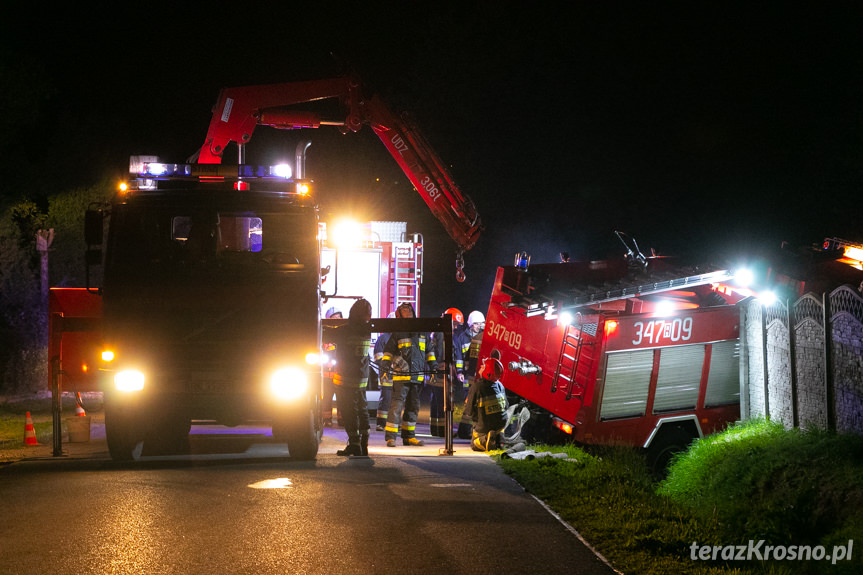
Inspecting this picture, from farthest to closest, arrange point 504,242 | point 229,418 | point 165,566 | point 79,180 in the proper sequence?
1. point 504,242
2. point 79,180
3. point 229,418
4. point 165,566

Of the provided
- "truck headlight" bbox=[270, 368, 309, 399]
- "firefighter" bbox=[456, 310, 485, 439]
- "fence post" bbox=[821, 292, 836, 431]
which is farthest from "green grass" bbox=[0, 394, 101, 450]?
"fence post" bbox=[821, 292, 836, 431]

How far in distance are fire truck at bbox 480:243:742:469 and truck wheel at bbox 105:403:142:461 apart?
4.84 metres

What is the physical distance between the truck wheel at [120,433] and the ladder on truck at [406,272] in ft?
22.4

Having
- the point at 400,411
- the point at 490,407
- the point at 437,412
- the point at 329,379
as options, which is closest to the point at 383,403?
the point at 437,412

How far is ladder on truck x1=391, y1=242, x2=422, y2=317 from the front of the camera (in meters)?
15.1

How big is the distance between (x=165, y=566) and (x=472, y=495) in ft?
9.10

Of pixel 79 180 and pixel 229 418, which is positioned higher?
pixel 79 180

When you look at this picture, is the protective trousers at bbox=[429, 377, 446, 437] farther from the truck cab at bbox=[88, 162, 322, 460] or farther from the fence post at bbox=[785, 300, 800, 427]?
the fence post at bbox=[785, 300, 800, 427]

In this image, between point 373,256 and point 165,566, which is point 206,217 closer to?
point 165,566

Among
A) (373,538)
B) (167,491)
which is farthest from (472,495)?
(167,491)

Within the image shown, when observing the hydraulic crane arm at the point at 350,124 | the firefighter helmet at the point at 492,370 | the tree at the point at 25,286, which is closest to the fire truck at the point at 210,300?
the firefighter helmet at the point at 492,370

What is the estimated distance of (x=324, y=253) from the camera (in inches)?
579

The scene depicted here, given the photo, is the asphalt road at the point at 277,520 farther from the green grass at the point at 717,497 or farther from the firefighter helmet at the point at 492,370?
the firefighter helmet at the point at 492,370

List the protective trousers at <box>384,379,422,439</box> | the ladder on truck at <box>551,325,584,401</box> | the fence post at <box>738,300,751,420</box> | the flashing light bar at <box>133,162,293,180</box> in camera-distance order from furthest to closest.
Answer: the protective trousers at <box>384,379,422,439</box> → the fence post at <box>738,300,751,420</box> → the ladder on truck at <box>551,325,584,401</box> → the flashing light bar at <box>133,162,293,180</box>
